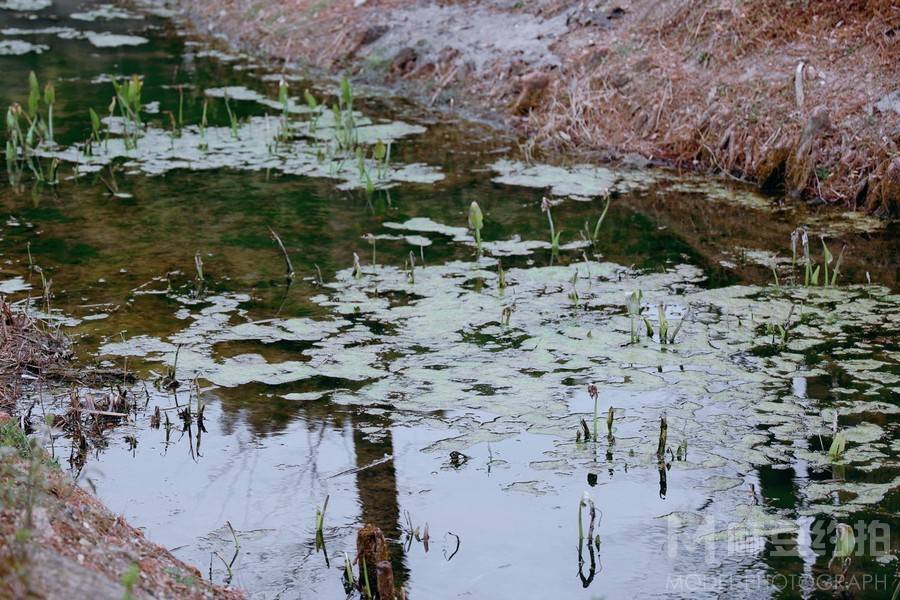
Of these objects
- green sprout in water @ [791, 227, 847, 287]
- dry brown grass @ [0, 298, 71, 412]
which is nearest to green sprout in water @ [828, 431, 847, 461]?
green sprout in water @ [791, 227, 847, 287]

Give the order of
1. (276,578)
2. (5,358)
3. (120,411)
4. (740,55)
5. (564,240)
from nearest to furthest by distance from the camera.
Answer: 1. (276,578)
2. (120,411)
3. (5,358)
4. (564,240)
5. (740,55)

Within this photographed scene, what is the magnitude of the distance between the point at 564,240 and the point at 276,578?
406 cm

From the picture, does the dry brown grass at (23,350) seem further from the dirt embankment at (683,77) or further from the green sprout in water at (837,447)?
the dirt embankment at (683,77)

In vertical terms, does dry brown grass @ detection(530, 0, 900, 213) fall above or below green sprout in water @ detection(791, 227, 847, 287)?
above

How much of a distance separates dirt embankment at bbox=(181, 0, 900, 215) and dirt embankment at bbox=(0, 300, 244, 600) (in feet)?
20.0

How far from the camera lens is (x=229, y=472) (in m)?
4.24

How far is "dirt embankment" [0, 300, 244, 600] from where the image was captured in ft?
7.98

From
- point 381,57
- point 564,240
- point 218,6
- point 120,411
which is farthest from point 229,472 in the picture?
point 218,6

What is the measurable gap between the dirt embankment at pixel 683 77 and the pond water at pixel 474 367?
467mm

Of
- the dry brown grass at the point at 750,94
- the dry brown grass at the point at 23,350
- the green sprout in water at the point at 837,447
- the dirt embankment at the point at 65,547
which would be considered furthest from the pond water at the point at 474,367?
the dry brown grass at the point at 750,94

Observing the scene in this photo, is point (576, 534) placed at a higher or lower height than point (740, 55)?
lower

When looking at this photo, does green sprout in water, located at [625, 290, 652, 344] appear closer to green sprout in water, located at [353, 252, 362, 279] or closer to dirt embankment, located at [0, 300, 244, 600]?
green sprout in water, located at [353, 252, 362, 279]

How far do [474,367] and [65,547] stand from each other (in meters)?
2.63

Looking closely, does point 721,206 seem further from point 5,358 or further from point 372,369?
point 5,358
